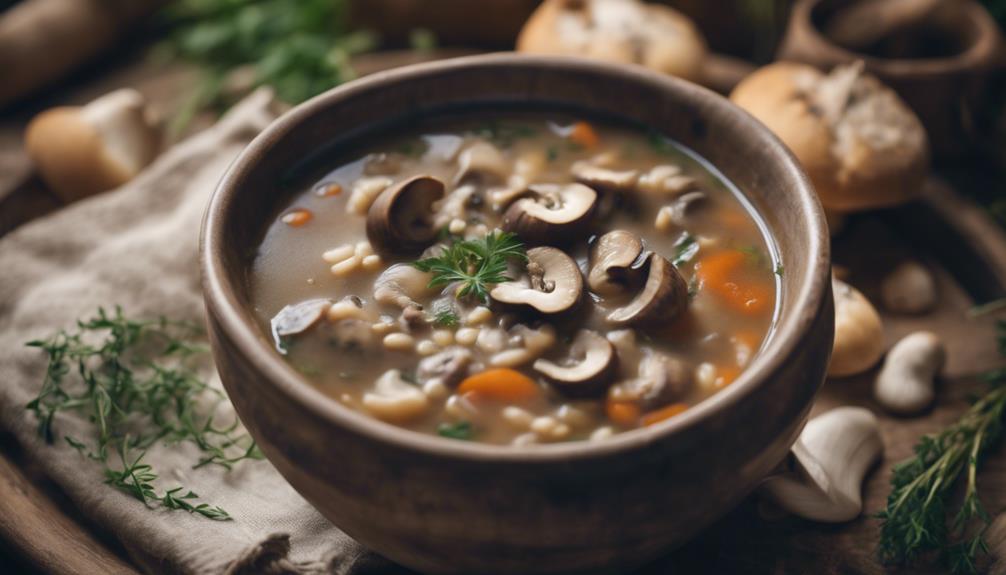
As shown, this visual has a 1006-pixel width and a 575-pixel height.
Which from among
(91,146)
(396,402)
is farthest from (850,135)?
(91,146)

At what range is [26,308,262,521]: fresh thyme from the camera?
2914mm

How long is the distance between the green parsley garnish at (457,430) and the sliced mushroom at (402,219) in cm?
67

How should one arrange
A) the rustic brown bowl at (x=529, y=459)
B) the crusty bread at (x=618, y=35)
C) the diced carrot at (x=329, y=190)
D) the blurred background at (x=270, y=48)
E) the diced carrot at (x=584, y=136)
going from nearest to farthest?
the rustic brown bowl at (x=529, y=459) → the diced carrot at (x=329, y=190) → the diced carrot at (x=584, y=136) → the crusty bread at (x=618, y=35) → the blurred background at (x=270, y=48)

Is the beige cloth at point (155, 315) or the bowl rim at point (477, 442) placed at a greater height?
the bowl rim at point (477, 442)

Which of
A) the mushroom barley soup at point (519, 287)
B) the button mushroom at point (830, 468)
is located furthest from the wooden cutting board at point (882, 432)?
the mushroom barley soup at point (519, 287)

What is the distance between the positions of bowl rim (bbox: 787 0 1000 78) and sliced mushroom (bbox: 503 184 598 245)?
1.71 metres

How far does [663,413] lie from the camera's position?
7.78 ft

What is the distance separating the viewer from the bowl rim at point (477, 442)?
2029mm

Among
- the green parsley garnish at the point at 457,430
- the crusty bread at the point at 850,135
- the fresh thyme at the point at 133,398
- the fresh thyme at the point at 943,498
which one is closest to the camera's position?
the green parsley garnish at the point at 457,430

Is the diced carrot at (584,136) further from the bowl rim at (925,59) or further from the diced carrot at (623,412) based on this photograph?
the bowl rim at (925,59)

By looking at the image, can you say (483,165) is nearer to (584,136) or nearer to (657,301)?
(584,136)

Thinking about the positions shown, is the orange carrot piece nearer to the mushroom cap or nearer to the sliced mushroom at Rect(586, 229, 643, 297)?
the sliced mushroom at Rect(586, 229, 643, 297)

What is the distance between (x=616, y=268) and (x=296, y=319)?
0.86m

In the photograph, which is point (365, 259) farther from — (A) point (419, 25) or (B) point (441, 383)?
(A) point (419, 25)
